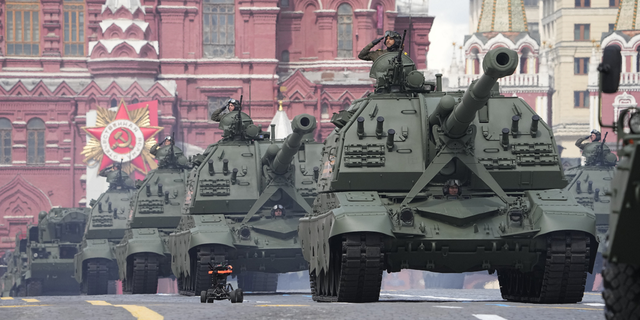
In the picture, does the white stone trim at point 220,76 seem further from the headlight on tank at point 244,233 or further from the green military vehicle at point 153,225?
the headlight on tank at point 244,233

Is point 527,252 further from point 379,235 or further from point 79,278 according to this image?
point 79,278

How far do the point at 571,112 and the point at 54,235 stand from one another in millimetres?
87944

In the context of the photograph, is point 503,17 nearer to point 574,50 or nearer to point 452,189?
point 574,50

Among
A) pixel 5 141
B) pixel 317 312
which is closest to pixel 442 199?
pixel 317 312

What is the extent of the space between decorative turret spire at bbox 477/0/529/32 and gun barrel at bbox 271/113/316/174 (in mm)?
95051

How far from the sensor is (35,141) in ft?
229

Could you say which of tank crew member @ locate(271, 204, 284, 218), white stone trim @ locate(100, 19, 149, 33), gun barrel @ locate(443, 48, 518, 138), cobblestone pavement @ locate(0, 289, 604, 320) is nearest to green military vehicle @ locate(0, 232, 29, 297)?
tank crew member @ locate(271, 204, 284, 218)

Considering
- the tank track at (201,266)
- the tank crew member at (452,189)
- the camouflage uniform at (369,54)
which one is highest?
the camouflage uniform at (369,54)

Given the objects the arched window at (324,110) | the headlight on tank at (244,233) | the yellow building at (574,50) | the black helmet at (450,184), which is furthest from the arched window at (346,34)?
the yellow building at (574,50)

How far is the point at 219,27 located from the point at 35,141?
469 inches

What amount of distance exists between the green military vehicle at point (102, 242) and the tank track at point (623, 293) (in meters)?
27.4

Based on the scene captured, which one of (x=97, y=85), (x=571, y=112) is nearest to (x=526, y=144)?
(x=97, y=85)

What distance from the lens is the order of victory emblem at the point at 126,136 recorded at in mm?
65625

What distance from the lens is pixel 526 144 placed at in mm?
17188
